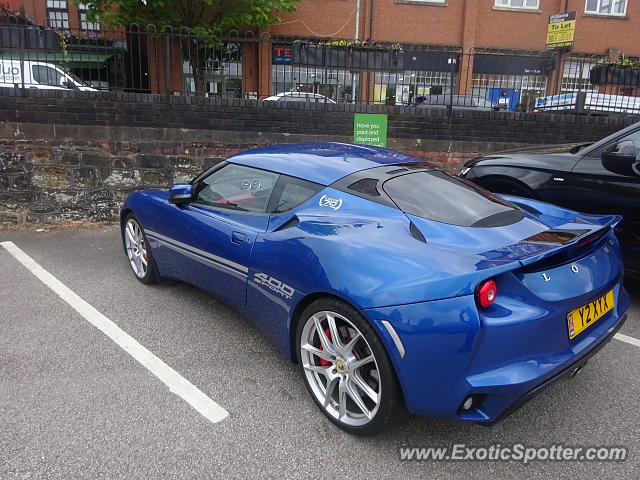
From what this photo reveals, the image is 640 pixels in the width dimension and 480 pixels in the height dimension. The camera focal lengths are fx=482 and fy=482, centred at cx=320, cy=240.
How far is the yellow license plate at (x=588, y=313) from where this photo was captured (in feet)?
7.41

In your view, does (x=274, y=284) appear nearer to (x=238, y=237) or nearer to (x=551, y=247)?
(x=238, y=237)

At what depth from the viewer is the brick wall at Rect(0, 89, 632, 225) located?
21.6ft

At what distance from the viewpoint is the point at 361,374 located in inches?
94.1

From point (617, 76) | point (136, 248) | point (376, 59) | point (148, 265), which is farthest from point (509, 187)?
point (617, 76)

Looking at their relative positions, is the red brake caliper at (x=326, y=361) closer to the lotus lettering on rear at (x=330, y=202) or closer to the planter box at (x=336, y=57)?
the lotus lettering on rear at (x=330, y=202)

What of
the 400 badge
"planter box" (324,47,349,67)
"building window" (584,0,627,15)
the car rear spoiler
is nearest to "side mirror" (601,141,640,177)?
the car rear spoiler

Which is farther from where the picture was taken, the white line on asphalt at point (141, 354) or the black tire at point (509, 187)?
the black tire at point (509, 187)

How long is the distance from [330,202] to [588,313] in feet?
4.71

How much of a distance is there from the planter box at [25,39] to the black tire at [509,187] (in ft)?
20.4

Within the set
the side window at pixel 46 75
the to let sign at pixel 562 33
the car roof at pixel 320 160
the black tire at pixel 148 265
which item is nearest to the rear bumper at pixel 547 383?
the car roof at pixel 320 160

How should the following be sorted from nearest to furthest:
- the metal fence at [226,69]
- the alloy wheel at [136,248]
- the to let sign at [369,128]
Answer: the alloy wheel at [136,248], the metal fence at [226,69], the to let sign at [369,128]

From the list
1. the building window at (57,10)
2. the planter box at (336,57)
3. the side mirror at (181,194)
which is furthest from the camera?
the building window at (57,10)

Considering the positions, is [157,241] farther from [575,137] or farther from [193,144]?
[575,137]

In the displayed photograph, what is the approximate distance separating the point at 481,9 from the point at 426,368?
2289cm
